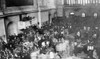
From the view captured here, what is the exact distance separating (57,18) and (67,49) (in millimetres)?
2316

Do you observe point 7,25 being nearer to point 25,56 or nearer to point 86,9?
point 25,56

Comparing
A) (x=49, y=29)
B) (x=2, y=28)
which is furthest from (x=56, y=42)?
(x=2, y=28)

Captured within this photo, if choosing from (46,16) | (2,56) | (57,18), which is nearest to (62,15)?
(57,18)

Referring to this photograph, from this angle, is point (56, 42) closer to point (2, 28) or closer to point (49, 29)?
point (49, 29)

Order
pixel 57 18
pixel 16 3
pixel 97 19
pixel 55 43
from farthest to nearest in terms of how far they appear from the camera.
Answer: pixel 57 18 < pixel 97 19 < pixel 55 43 < pixel 16 3

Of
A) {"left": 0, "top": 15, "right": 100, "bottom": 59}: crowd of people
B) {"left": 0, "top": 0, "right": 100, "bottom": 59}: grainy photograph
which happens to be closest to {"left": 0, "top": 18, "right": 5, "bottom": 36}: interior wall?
{"left": 0, "top": 0, "right": 100, "bottom": 59}: grainy photograph

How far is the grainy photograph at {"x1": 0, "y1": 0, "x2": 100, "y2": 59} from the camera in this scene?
5148 mm

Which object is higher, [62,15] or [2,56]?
[62,15]

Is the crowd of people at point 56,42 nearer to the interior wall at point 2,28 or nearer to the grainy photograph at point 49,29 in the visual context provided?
the grainy photograph at point 49,29

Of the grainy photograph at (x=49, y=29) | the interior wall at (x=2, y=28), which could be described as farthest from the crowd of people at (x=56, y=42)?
the interior wall at (x=2, y=28)

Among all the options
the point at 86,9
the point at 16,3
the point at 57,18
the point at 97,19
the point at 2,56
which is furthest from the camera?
the point at 57,18

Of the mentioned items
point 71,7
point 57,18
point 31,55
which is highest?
point 71,7

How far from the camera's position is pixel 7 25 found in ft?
17.1

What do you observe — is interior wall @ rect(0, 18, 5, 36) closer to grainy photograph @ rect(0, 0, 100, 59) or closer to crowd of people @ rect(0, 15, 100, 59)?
grainy photograph @ rect(0, 0, 100, 59)
